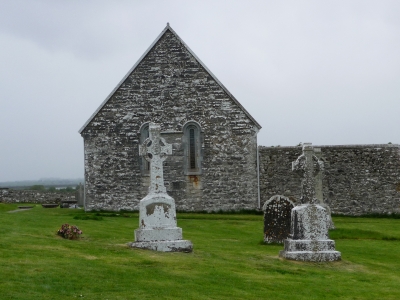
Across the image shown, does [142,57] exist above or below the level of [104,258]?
above

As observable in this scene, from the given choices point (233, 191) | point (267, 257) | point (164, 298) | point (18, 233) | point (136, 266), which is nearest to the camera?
point (164, 298)

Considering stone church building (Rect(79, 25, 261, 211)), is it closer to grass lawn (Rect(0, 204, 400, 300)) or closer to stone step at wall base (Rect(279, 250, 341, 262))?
grass lawn (Rect(0, 204, 400, 300))

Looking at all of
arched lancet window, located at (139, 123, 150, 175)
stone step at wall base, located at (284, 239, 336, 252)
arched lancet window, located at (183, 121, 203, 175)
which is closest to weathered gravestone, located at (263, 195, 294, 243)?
stone step at wall base, located at (284, 239, 336, 252)

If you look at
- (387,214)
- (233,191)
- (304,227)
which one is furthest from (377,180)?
(304,227)

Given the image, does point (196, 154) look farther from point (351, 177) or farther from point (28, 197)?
point (28, 197)

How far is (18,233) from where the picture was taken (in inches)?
587

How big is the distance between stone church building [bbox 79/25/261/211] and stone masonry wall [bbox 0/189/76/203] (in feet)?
35.6

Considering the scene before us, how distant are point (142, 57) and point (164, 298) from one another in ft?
65.0

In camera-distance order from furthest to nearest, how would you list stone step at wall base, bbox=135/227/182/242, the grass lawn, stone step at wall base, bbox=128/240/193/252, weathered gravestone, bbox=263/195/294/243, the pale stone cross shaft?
weathered gravestone, bbox=263/195/294/243 < the pale stone cross shaft < stone step at wall base, bbox=135/227/182/242 < stone step at wall base, bbox=128/240/193/252 < the grass lawn

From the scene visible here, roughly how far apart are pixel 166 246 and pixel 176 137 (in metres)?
14.0

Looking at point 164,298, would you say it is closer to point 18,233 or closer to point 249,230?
point 18,233

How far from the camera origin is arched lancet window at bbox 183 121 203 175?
89.9 feet

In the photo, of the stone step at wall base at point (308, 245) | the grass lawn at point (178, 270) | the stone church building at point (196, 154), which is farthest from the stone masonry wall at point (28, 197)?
the stone step at wall base at point (308, 245)

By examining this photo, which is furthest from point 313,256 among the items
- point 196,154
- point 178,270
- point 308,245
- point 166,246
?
point 196,154
